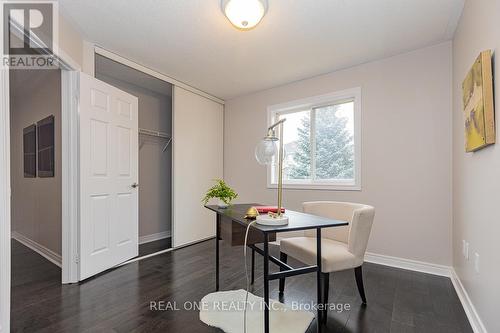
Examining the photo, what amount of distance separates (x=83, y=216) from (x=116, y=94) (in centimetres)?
140

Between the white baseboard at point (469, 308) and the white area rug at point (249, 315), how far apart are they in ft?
3.42

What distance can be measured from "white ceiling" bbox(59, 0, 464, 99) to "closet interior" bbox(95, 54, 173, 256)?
34.6 inches

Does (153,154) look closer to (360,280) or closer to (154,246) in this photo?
(154,246)

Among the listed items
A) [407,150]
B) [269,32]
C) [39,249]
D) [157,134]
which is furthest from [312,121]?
[39,249]

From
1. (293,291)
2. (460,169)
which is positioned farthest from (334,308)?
(460,169)

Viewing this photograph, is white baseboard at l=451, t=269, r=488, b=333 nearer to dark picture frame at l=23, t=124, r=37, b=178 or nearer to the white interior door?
the white interior door

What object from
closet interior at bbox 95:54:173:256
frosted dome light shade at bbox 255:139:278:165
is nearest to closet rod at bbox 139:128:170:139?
closet interior at bbox 95:54:173:256

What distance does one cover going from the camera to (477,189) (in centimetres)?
178

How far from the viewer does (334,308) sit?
200 cm

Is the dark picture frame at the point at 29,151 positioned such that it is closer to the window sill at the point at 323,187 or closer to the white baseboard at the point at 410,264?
the window sill at the point at 323,187

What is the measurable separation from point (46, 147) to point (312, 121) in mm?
3593

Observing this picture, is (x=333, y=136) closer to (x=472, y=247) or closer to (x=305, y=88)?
(x=305, y=88)

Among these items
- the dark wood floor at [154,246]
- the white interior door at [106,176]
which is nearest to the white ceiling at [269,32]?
the white interior door at [106,176]

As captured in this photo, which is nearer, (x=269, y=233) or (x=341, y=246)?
(x=269, y=233)
